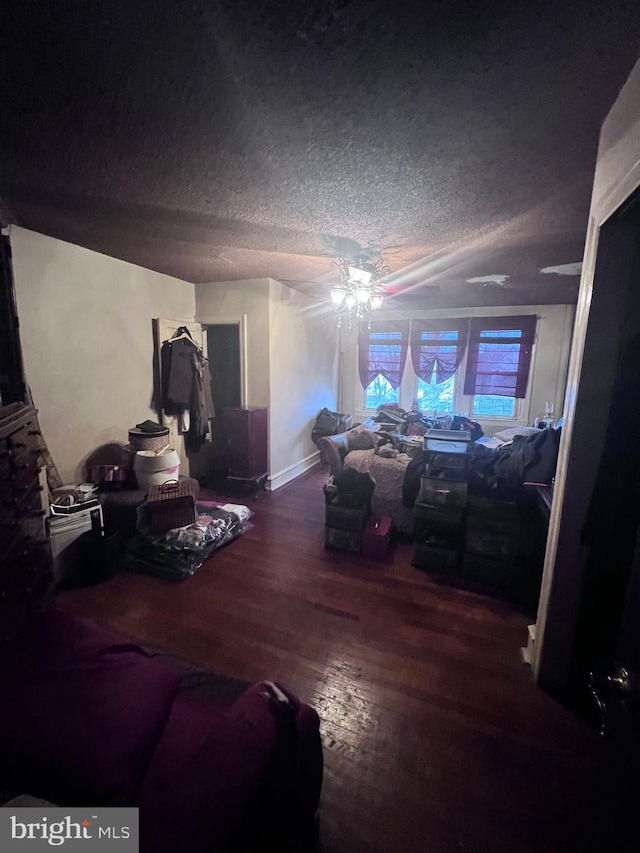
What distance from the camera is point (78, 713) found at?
0.72m

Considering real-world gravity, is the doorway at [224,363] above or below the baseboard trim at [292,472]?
above

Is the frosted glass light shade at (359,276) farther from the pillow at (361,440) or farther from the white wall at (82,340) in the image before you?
the white wall at (82,340)

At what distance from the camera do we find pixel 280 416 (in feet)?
14.1

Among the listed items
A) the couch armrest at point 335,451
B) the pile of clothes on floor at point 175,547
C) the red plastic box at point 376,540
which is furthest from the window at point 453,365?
the pile of clothes on floor at point 175,547

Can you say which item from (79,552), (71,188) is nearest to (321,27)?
(71,188)

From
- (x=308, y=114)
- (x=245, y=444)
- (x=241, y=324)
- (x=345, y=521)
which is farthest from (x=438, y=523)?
(x=241, y=324)

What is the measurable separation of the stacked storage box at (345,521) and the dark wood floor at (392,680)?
113 millimetres

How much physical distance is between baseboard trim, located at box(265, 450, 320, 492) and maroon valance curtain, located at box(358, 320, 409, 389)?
176 cm

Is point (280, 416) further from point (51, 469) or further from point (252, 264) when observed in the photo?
point (51, 469)

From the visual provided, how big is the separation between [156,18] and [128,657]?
1651 mm

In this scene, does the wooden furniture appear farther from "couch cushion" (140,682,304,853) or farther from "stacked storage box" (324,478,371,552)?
"couch cushion" (140,682,304,853)

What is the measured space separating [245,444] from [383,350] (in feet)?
10.4

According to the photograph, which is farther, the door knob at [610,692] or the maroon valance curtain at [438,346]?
the maroon valance curtain at [438,346]

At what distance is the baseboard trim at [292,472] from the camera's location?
420 cm
